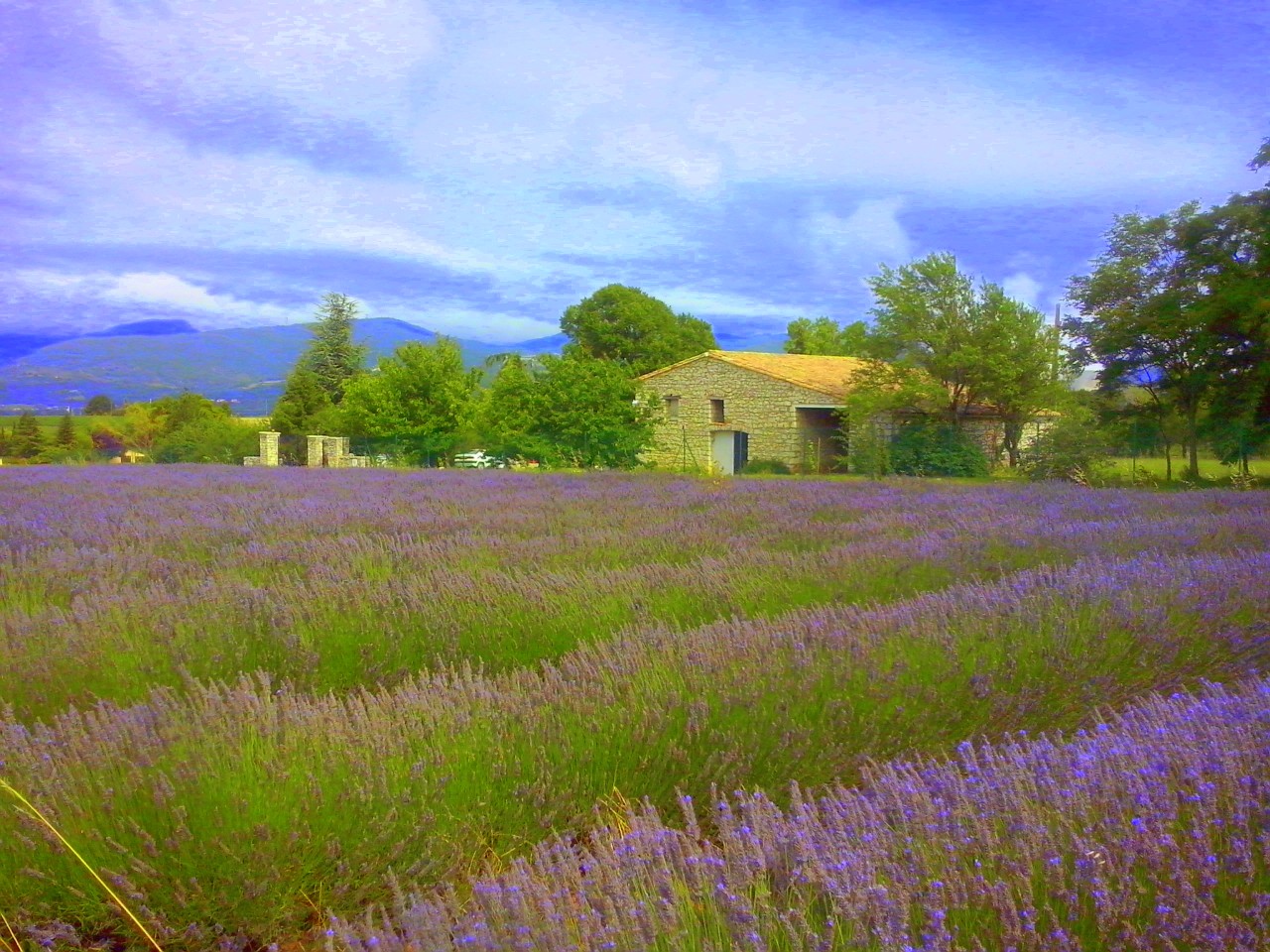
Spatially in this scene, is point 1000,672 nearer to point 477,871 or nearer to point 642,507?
point 477,871

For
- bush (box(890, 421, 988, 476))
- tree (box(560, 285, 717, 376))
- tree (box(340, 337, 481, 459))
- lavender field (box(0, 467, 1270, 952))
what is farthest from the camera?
tree (box(560, 285, 717, 376))

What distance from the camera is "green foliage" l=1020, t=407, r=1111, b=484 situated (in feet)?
64.7

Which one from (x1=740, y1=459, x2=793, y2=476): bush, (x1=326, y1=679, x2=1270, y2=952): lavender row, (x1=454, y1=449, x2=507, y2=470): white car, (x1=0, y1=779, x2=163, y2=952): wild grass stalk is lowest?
(x1=0, y1=779, x2=163, y2=952): wild grass stalk

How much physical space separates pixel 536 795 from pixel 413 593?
1.92 meters

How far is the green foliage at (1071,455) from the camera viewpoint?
64.7ft

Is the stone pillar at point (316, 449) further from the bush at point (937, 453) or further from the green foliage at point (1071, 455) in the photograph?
the green foliage at point (1071, 455)

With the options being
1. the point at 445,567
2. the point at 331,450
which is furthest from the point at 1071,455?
the point at 331,450

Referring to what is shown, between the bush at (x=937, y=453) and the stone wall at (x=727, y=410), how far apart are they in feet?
23.4

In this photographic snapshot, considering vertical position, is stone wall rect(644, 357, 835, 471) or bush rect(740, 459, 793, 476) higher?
stone wall rect(644, 357, 835, 471)

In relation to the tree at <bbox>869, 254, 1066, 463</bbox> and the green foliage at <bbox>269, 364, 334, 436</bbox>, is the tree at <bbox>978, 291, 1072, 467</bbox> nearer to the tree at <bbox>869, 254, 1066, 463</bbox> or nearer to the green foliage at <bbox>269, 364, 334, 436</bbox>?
the tree at <bbox>869, 254, 1066, 463</bbox>

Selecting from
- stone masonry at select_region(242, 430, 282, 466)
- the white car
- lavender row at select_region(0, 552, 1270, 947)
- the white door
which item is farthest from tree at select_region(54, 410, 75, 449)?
lavender row at select_region(0, 552, 1270, 947)

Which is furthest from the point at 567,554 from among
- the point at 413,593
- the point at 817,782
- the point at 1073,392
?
the point at 1073,392

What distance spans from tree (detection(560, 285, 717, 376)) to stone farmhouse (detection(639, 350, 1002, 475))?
18.2 m

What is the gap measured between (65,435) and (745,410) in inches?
1040
